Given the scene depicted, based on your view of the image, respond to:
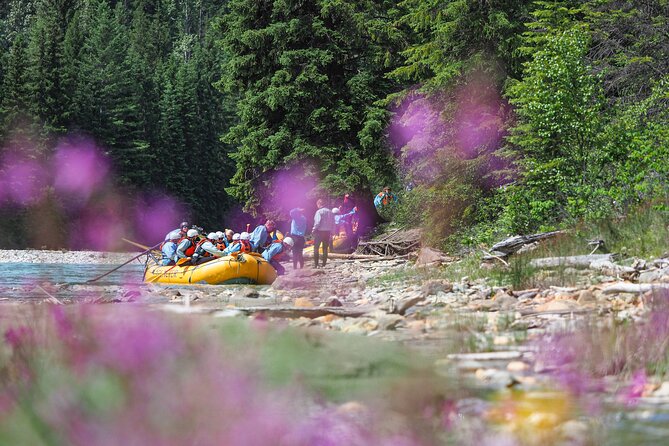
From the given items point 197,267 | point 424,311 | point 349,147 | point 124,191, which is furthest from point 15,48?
point 424,311

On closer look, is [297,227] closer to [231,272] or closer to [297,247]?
[297,247]

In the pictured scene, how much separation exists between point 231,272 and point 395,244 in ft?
19.5

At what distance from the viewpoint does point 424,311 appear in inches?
304

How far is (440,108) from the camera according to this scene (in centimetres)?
1952

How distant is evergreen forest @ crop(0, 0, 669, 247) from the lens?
549 inches

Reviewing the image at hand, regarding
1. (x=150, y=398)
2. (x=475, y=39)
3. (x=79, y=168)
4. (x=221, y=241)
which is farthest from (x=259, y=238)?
(x=79, y=168)

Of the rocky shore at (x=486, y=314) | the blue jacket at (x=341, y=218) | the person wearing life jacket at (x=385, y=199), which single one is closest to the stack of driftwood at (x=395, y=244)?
the blue jacket at (x=341, y=218)

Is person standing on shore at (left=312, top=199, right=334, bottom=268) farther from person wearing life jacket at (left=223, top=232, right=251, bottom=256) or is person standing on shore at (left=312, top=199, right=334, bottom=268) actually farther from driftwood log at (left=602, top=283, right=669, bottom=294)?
driftwood log at (left=602, top=283, right=669, bottom=294)

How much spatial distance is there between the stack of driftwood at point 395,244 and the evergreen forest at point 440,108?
595mm

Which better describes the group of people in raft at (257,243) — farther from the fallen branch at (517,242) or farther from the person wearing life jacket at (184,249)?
the fallen branch at (517,242)

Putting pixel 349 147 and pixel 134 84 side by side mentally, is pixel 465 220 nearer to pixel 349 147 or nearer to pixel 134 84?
pixel 349 147

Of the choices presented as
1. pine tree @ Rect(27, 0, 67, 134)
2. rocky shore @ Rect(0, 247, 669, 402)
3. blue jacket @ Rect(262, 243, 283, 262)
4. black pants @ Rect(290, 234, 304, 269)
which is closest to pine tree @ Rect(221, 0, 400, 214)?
blue jacket @ Rect(262, 243, 283, 262)

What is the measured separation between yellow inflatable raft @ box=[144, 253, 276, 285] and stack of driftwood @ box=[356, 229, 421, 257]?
4429 millimetres

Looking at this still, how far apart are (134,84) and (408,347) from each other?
195ft
